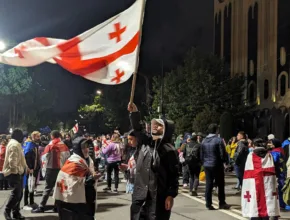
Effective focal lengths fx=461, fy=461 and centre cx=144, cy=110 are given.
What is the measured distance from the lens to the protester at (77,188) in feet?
19.5

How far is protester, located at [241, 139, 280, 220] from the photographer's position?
7.12 m

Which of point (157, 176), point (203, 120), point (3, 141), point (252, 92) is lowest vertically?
point (157, 176)

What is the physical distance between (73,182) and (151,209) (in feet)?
4.01

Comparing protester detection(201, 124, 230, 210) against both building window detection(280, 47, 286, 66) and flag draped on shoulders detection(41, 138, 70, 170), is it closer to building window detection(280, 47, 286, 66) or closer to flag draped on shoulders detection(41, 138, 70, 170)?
flag draped on shoulders detection(41, 138, 70, 170)

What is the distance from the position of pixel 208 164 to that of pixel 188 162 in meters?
2.27

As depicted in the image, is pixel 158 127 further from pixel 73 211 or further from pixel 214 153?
pixel 214 153

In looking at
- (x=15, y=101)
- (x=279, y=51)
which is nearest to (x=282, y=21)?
(x=279, y=51)

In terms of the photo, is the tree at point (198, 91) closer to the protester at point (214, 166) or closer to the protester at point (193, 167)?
the protester at point (193, 167)

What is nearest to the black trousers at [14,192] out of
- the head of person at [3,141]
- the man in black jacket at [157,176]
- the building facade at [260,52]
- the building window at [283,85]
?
the man in black jacket at [157,176]

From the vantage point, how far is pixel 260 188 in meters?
7.15

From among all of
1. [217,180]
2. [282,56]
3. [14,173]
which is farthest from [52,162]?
[282,56]

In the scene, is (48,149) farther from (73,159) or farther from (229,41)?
(229,41)

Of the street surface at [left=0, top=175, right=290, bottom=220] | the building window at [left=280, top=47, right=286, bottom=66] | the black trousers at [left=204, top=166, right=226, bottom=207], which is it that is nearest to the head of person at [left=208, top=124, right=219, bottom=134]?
the black trousers at [left=204, top=166, right=226, bottom=207]

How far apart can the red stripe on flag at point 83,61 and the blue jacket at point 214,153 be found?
14.0 ft
